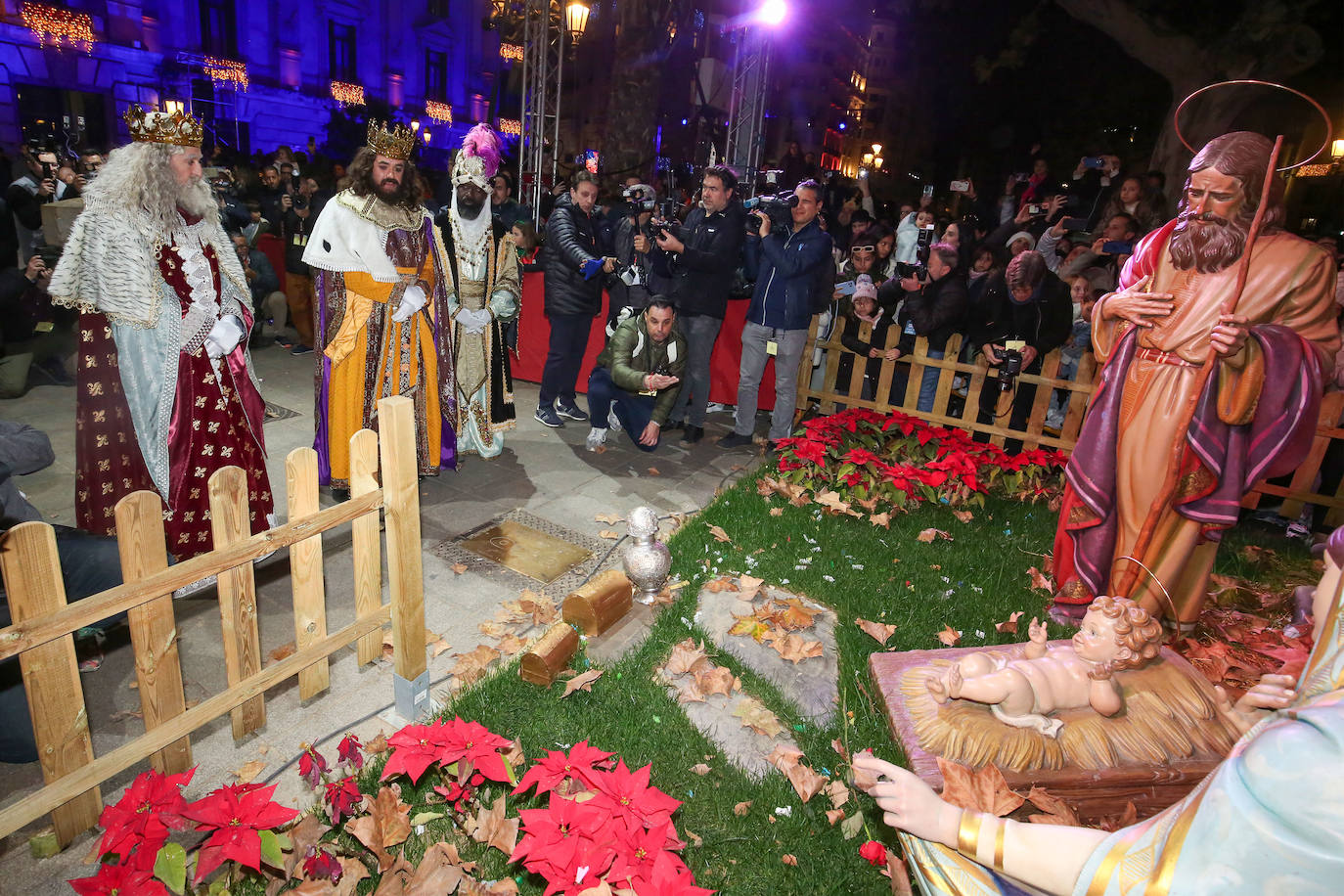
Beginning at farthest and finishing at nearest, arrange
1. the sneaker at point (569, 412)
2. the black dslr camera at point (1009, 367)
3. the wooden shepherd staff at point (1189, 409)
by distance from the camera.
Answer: the sneaker at point (569, 412) → the black dslr camera at point (1009, 367) → the wooden shepherd staff at point (1189, 409)

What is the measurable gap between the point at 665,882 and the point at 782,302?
16.7ft

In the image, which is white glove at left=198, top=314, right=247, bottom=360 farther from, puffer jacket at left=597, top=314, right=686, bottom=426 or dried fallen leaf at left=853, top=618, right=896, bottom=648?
dried fallen leaf at left=853, top=618, right=896, bottom=648

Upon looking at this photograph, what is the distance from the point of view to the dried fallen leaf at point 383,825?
241 centimetres

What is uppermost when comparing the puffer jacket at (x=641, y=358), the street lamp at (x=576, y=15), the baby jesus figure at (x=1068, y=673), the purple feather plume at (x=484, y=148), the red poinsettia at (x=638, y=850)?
the street lamp at (x=576, y=15)

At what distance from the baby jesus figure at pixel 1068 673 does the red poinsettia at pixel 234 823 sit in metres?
2.28

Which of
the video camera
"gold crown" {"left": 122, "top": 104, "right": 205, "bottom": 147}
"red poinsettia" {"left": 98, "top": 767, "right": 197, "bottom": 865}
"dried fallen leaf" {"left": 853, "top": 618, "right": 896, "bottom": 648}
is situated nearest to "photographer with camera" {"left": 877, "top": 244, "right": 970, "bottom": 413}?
the video camera

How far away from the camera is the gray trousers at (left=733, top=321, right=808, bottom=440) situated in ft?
21.4

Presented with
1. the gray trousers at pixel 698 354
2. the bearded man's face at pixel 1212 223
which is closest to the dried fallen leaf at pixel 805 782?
the bearded man's face at pixel 1212 223

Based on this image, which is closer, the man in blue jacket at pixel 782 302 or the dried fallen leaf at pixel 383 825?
the dried fallen leaf at pixel 383 825

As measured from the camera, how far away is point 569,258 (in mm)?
6664

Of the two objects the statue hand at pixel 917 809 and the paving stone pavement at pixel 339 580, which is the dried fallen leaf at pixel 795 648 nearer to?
the paving stone pavement at pixel 339 580

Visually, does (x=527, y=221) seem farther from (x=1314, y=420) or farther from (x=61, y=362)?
(x=1314, y=420)

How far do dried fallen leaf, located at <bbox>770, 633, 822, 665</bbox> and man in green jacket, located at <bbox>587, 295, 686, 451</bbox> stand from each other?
272cm

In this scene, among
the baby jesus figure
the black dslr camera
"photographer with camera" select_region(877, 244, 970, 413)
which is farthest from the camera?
"photographer with camera" select_region(877, 244, 970, 413)
